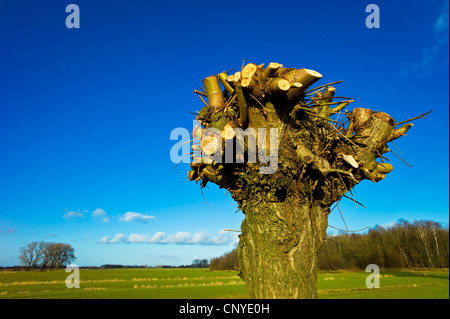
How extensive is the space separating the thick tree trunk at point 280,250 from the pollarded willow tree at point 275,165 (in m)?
0.02

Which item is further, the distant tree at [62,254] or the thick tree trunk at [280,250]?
the distant tree at [62,254]

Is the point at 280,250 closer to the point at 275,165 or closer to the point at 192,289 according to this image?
the point at 275,165

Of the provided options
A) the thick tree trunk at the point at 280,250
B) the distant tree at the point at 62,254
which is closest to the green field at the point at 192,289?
the distant tree at the point at 62,254

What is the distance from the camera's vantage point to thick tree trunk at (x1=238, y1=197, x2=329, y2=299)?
4.18m

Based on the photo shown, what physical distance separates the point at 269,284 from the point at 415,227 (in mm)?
85088

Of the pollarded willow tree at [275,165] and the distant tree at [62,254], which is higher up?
the pollarded willow tree at [275,165]

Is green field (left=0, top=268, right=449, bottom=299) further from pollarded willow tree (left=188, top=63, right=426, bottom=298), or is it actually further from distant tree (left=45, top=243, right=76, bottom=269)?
pollarded willow tree (left=188, top=63, right=426, bottom=298)

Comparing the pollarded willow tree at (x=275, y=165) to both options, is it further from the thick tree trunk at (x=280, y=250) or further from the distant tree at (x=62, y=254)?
the distant tree at (x=62, y=254)

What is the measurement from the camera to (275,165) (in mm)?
4438

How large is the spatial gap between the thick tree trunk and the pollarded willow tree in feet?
0.05

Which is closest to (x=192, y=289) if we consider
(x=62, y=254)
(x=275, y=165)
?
(x=62, y=254)

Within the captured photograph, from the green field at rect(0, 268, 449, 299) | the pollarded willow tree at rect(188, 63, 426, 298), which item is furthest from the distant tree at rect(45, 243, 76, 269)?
the pollarded willow tree at rect(188, 63, 426, 298)

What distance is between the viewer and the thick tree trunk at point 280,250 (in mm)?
4176
